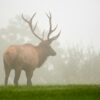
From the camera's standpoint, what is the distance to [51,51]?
10.4m

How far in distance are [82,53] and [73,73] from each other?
10.5 feet

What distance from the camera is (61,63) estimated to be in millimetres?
24031

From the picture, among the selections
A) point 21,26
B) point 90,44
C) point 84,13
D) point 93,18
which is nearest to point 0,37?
point 21,26

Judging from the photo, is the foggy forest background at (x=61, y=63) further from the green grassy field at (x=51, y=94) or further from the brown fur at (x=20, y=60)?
the green grassy field at (x=51, y=94)

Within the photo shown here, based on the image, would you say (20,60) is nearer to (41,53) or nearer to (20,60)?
(20,60)

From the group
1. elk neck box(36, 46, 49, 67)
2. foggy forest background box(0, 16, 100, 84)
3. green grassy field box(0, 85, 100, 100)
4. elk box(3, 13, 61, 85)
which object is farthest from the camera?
foggy forest background box(0, 16, 100, 84)

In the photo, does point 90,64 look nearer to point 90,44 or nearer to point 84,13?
point 90,44

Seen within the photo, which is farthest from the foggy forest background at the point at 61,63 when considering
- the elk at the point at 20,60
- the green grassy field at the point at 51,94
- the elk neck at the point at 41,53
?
the green grassy field at the point at 51,94

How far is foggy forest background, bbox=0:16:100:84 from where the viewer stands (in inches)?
834

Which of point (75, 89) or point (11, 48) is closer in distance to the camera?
point (75, 89)

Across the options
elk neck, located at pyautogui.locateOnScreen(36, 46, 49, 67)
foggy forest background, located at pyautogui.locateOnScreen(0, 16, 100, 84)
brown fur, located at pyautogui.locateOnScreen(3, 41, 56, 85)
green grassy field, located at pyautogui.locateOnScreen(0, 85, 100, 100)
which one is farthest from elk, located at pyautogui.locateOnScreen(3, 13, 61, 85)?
foggy forest background, located at pyautogui.locateOnScreen(0, 16, 100, 84)

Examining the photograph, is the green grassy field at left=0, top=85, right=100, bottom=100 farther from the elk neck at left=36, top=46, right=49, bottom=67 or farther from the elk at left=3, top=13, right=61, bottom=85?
the elk neck at left=36, top=46, right=49, bottom=67

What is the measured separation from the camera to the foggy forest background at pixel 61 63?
21188 millimetres

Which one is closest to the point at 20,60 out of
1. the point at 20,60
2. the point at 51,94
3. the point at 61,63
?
the point at 20,60
